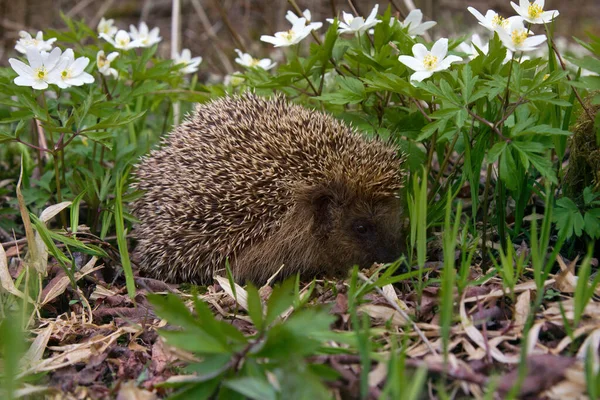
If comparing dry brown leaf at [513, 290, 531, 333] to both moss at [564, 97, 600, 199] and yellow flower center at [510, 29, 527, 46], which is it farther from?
yellow flower center at [510, 29, 527, 46]

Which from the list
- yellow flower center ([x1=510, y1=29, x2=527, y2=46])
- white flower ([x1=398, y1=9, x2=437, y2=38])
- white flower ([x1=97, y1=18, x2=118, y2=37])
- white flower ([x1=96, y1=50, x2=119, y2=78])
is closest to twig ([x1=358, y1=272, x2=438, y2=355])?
yellow flower center ([x1=510, y1=29, x2=527, y2=46])

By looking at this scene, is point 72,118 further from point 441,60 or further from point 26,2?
point 26,2

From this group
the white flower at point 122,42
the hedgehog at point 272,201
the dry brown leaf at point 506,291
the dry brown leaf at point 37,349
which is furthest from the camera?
the white flower at point 122,42

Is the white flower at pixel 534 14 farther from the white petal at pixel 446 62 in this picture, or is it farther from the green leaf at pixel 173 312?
the green leaf at pixel 173 312

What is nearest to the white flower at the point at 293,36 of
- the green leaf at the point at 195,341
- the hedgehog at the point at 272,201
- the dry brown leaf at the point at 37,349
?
the hedgehog at the point at 272,201

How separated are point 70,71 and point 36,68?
233 mm

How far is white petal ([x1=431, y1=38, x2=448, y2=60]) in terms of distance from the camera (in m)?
3.88

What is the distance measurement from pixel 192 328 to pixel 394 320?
1.22 meters

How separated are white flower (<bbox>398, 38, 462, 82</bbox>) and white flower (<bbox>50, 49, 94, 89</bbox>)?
2291 mm

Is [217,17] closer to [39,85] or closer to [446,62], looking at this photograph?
[39,85]

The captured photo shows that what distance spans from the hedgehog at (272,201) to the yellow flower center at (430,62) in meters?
0.91

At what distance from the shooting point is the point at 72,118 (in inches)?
173

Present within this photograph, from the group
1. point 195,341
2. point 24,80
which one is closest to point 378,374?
point 195,341

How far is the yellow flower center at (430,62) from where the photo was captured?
3.86 m
